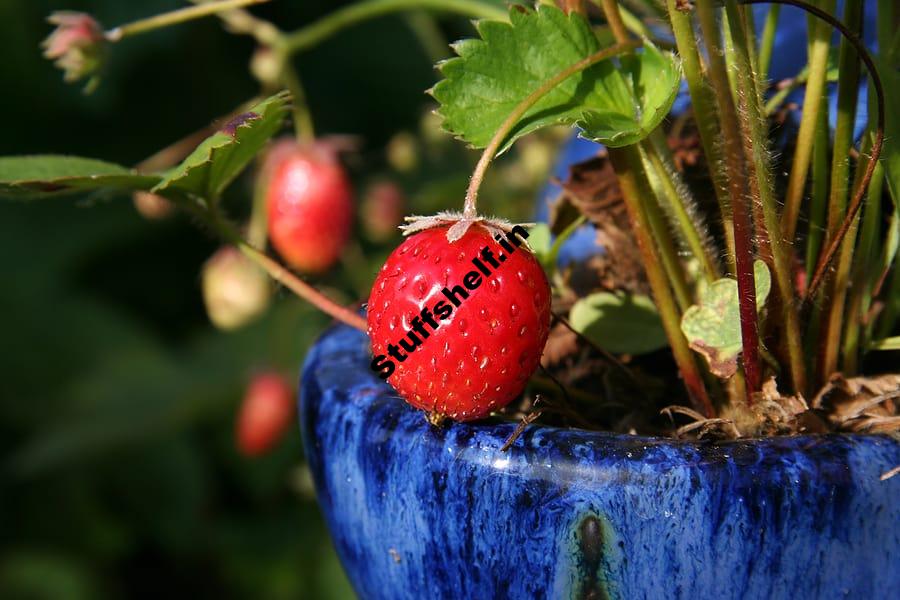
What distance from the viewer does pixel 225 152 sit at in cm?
39

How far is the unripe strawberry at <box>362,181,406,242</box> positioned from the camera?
1.03m

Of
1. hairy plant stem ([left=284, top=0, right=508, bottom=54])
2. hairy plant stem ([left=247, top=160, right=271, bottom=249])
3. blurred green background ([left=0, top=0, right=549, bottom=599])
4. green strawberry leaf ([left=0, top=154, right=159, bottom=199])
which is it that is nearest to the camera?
green strawberry leaf ([left=0, top=154, right=159, bottom=199])

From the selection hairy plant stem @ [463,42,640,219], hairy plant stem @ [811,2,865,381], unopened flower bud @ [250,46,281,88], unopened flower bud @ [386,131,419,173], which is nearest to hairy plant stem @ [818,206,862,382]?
hairy plant stem @ [811,2,865,381]

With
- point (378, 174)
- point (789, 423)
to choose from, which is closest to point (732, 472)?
point (789, 423)

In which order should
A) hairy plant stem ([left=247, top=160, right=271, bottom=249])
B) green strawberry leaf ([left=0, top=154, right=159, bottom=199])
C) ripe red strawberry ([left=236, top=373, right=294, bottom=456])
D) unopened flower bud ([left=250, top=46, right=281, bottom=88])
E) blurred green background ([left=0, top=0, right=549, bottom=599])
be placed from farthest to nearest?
blurred green background ([left=0, top=0, right=549, bottom=599]) → ripe red strawberry ([left=236, top=373, right=294, bottom=456]) → hairy plant stem ([left=247, top=160, right=271, bottom=249]) → unopened flower bud ([left=250, top=46, right=281, bottom=88]) → green strawberry leaf ([left=0, top=154, right=159, bottom=199])

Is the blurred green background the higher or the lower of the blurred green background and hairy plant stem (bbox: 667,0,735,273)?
the lower

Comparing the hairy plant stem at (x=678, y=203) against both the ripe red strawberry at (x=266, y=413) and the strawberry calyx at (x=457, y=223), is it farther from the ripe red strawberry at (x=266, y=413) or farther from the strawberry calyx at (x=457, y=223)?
the ripe red strawberry at (x=266, y=413)

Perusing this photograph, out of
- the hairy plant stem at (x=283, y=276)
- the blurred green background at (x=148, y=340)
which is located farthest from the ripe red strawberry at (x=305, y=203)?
the hairy plant stem at (x=283, y=276)

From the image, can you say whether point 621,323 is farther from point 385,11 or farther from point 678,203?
point 385,11

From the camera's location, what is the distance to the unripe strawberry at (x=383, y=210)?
1.03m

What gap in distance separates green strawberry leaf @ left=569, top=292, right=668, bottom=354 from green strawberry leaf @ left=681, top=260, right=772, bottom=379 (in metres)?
0.05

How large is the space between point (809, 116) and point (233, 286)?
0.54m

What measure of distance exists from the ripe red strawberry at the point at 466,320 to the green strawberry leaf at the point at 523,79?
0.12ft

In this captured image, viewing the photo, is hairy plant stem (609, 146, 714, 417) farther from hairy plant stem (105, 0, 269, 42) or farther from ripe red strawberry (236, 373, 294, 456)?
ripe red strawberry (236, 373, 294, 456)
